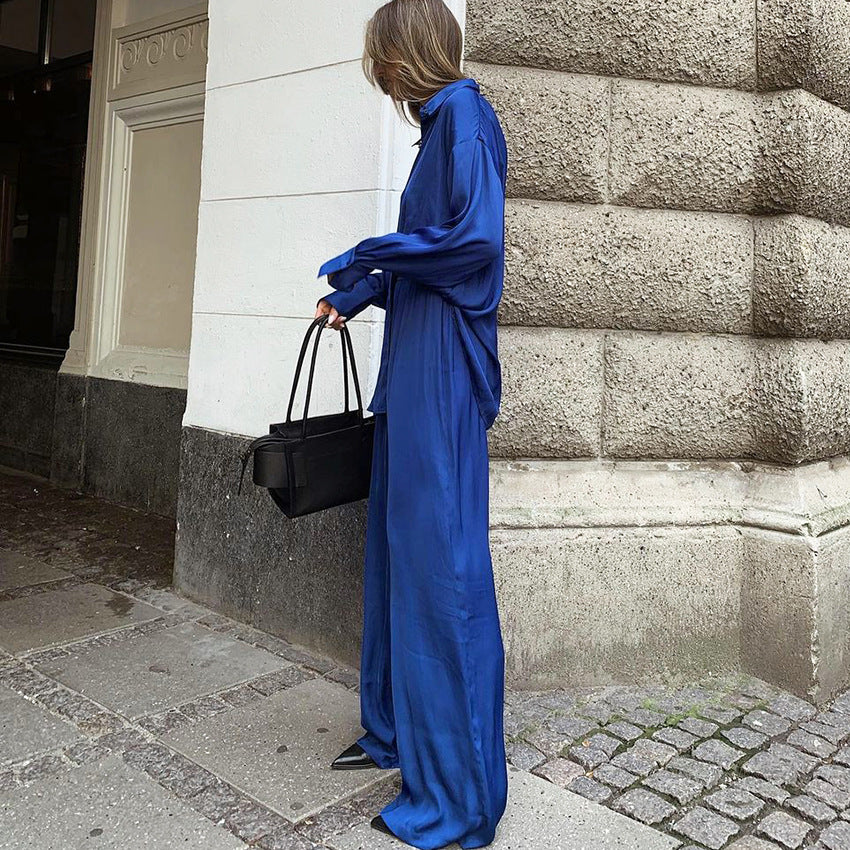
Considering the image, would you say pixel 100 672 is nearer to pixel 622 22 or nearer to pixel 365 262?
pixel 365 262

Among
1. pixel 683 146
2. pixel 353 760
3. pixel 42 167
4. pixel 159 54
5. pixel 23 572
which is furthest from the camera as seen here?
pixel 42 167

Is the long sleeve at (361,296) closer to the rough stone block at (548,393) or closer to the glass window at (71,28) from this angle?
the rough stone block at (548,393)

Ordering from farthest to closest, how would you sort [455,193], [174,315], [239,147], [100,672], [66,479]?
1. [66,479]
2. [174,315]
3. [239,147]
4. [100,672]
5. [455,193]

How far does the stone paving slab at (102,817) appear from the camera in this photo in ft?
8.16

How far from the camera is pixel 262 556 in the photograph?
411cm

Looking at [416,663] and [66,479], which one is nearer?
[416,663]

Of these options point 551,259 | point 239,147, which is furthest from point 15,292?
point 551,259

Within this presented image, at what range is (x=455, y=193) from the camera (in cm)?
240

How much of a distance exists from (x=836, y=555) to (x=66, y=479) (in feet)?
17.1

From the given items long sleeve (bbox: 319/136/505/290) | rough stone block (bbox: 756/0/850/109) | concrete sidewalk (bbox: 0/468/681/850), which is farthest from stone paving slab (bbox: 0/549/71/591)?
rough stone block (bbox: 756/0/850/109)

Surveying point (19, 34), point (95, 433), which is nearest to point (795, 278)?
point (95, 433)

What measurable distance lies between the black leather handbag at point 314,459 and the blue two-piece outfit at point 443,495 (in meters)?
0.21

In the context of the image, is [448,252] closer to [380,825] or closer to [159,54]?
[380,825]

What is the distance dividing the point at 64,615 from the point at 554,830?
2538 millimetres
